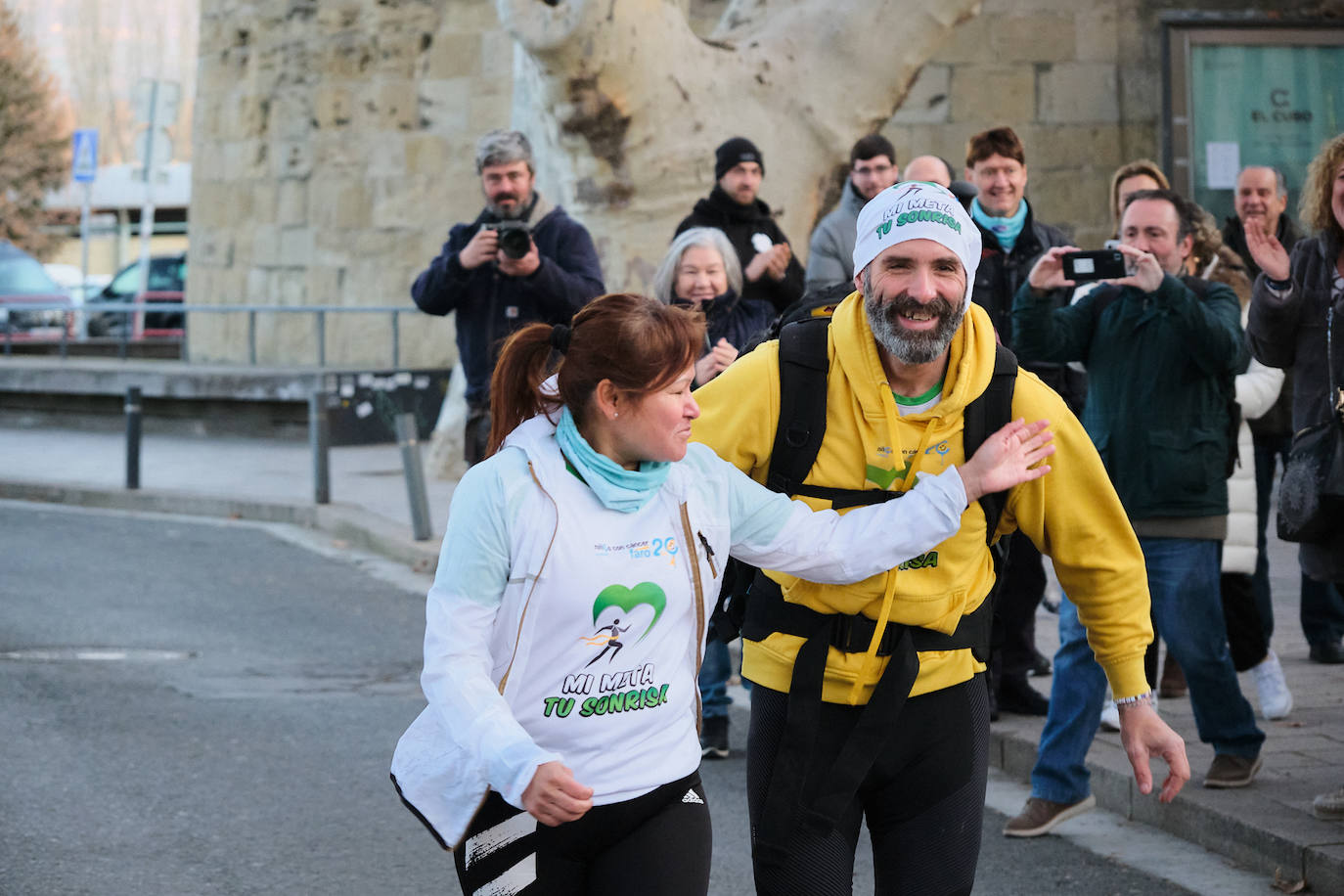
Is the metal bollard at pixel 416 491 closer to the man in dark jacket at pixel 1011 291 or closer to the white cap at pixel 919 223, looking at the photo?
the man in dark jacket at pixel 1011 291

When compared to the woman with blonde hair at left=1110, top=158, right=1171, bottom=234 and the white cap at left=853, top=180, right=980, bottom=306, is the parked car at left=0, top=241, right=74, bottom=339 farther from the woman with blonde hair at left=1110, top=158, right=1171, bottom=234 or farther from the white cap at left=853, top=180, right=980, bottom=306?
the white cap at left=853, top=180, right=980, bottom=306

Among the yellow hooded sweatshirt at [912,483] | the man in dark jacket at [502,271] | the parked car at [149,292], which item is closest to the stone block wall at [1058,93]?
the man in dark jacket at [502,271]

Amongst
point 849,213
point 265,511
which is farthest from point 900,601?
point 265,511

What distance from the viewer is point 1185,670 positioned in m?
5.35

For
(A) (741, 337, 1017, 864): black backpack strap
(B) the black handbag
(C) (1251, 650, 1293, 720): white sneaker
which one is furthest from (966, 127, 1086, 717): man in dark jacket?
(A) (741, 337, 1017, 864): black backpack strap

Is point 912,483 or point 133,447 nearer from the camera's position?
point 912,483

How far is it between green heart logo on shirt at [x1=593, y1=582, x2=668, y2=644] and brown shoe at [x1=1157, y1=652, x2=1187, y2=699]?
4.38m

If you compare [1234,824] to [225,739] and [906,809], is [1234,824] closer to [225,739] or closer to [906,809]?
[906,809]

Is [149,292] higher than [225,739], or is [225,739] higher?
[149,292]

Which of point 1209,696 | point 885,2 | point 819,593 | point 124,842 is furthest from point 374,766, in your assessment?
point 885,2

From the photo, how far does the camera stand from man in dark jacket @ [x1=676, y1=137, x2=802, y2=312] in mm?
7879

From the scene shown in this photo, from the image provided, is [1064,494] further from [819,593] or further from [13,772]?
[13,772]

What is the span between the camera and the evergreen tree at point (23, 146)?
1679 inches

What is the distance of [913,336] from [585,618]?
84cm
